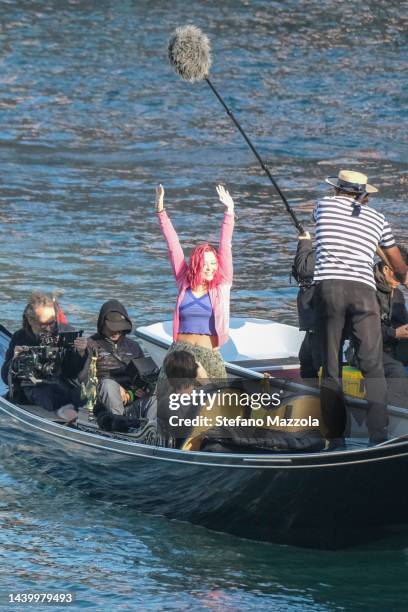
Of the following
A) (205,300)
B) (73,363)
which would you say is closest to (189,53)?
(205,300)

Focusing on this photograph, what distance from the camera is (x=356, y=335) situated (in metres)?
A: 7.76

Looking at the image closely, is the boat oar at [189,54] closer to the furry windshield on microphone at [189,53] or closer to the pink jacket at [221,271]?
the furry windshield on microphone at [189,53]

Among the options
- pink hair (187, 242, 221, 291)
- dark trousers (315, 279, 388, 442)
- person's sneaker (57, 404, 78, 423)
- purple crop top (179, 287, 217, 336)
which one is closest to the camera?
dark trousers (315, 279, 388, 442)

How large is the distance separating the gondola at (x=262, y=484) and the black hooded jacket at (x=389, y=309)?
68 centimetres

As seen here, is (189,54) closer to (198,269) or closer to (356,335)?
(198,269)

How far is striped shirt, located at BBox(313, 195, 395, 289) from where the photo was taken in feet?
25.3

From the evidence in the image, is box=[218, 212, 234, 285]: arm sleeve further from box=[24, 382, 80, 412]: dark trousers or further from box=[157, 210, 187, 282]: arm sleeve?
box=[24, 382, 80, 412]: dark trousers

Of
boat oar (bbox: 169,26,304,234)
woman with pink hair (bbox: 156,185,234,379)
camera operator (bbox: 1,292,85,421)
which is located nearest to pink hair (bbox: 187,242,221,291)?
woman with pink hair (bbox: 156,185,234,379)

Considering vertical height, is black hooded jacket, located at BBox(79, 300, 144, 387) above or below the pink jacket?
below

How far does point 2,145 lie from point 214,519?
14.3 metres

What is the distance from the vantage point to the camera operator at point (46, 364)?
9195 millimetres

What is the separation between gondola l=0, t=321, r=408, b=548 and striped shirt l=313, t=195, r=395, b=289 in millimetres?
889

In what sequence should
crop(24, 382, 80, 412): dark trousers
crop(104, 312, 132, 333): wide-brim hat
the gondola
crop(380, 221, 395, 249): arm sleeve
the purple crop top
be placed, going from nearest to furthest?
1. the gondola
2. crop(380, 221, 395, 249): arm sleeve
3. the purple crop top
4. crop(104, 312, 132, 333): wide-brim hat
5. crop(24, 382, 80, 412): dark trousers

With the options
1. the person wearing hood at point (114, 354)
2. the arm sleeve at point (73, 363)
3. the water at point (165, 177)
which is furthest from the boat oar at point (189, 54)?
the water at point (165, 177)
